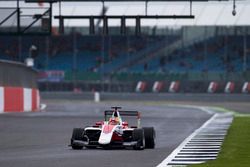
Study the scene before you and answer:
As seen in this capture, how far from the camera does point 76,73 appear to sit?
6706 cm

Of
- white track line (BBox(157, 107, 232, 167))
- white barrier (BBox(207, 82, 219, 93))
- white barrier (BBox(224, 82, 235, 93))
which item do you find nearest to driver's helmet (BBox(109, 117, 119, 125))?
white track line (BBox(157, 107, 232, 167))

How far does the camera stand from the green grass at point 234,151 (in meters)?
14.4

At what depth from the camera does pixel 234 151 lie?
Result: 57.3 ft

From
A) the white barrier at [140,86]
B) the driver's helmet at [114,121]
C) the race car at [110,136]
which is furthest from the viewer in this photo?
the white barrier at [140,86]

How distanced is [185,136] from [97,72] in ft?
144

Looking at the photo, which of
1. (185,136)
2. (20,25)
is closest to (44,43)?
(20,25)

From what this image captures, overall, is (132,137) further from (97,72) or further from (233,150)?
(97,72)

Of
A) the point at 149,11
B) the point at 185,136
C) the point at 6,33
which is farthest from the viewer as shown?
the point at 149,11

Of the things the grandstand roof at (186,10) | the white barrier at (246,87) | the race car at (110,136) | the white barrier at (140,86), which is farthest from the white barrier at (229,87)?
the race car at (110,136)

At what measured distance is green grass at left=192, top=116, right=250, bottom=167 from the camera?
14.4 metres

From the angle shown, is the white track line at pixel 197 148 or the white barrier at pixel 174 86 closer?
the white track line at pixel 197 148

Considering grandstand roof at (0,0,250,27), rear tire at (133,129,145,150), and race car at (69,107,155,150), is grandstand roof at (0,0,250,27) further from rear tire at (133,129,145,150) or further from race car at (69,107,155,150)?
rear tire at (133,129,145,150)

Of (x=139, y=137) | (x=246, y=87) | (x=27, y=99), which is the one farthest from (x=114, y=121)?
(x=246, y=87)

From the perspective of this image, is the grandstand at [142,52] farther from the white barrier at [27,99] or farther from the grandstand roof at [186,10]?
the white barrier at [27,99]
